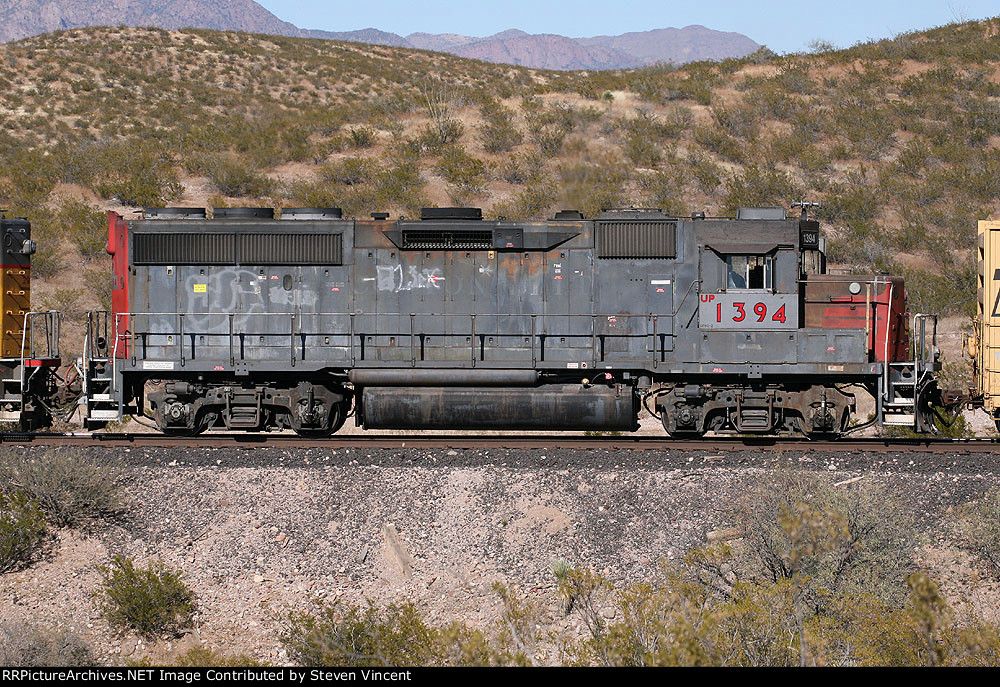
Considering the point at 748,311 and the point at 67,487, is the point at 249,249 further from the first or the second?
the point at 748,311

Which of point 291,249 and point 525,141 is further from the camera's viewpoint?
point 525,141

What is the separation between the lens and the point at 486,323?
14.9 meters

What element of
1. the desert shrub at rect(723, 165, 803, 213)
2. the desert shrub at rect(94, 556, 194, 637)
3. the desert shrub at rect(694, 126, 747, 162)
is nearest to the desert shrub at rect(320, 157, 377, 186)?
the desert shrub at rect(723, 165, 803, 213)

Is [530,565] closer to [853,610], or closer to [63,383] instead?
[853,610]

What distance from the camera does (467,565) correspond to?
10672 millimetres

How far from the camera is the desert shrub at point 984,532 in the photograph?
9953mm

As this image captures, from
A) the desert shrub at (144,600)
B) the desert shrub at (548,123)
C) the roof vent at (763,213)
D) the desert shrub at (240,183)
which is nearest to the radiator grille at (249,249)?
the desert shrub at (144,600)

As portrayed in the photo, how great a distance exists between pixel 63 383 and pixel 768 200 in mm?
24406

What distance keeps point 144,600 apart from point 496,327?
7.22 metres

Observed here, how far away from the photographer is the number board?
46.9ft

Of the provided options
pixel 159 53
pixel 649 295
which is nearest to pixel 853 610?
pixel 649 295

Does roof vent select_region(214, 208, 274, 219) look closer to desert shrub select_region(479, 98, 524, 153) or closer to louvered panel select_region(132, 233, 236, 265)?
louvered panel select_region(132, 233, 236, 265)

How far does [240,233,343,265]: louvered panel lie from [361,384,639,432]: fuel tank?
101 inches

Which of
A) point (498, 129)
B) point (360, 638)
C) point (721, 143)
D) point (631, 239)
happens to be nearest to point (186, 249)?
point (631, 239)
